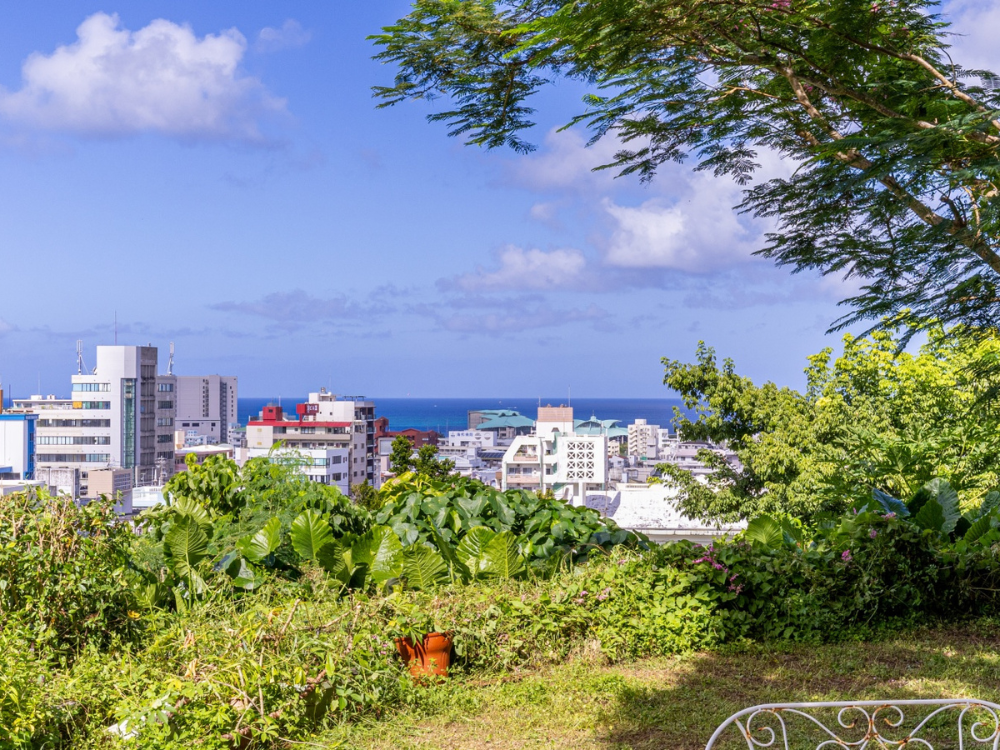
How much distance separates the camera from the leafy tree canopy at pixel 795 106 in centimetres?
325

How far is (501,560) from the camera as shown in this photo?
398 centimetres

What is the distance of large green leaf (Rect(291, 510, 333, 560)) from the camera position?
3.88 m

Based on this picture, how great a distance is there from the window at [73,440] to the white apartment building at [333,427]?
10130mm

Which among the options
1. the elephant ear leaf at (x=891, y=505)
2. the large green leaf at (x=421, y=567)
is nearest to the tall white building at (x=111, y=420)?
the large green leaf at (x=421, y=567)

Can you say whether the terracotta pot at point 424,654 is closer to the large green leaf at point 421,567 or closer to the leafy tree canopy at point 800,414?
the large green leaf at point 421,567

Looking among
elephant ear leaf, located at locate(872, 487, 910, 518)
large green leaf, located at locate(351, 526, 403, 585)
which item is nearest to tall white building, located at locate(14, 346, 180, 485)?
large green leaf, located at locate(351, 526, 403, 585)

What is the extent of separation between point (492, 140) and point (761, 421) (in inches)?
410

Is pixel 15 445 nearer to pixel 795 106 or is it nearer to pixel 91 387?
pixel 91 387

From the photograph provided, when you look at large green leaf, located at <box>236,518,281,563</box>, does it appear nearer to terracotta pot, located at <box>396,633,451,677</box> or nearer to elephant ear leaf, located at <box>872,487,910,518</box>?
terracotta pot, located at <box>396,633,451,677</box>

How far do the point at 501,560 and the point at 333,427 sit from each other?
54.5m

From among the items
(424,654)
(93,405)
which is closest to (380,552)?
(424,654)

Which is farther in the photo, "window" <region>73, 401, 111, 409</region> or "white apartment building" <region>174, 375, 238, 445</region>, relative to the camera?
"white apartment building" <region>174, 375, 238, 445</region>

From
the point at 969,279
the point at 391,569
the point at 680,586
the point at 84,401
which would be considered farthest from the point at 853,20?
the point at 84,401

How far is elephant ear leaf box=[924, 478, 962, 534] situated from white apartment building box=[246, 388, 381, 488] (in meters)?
48.2
